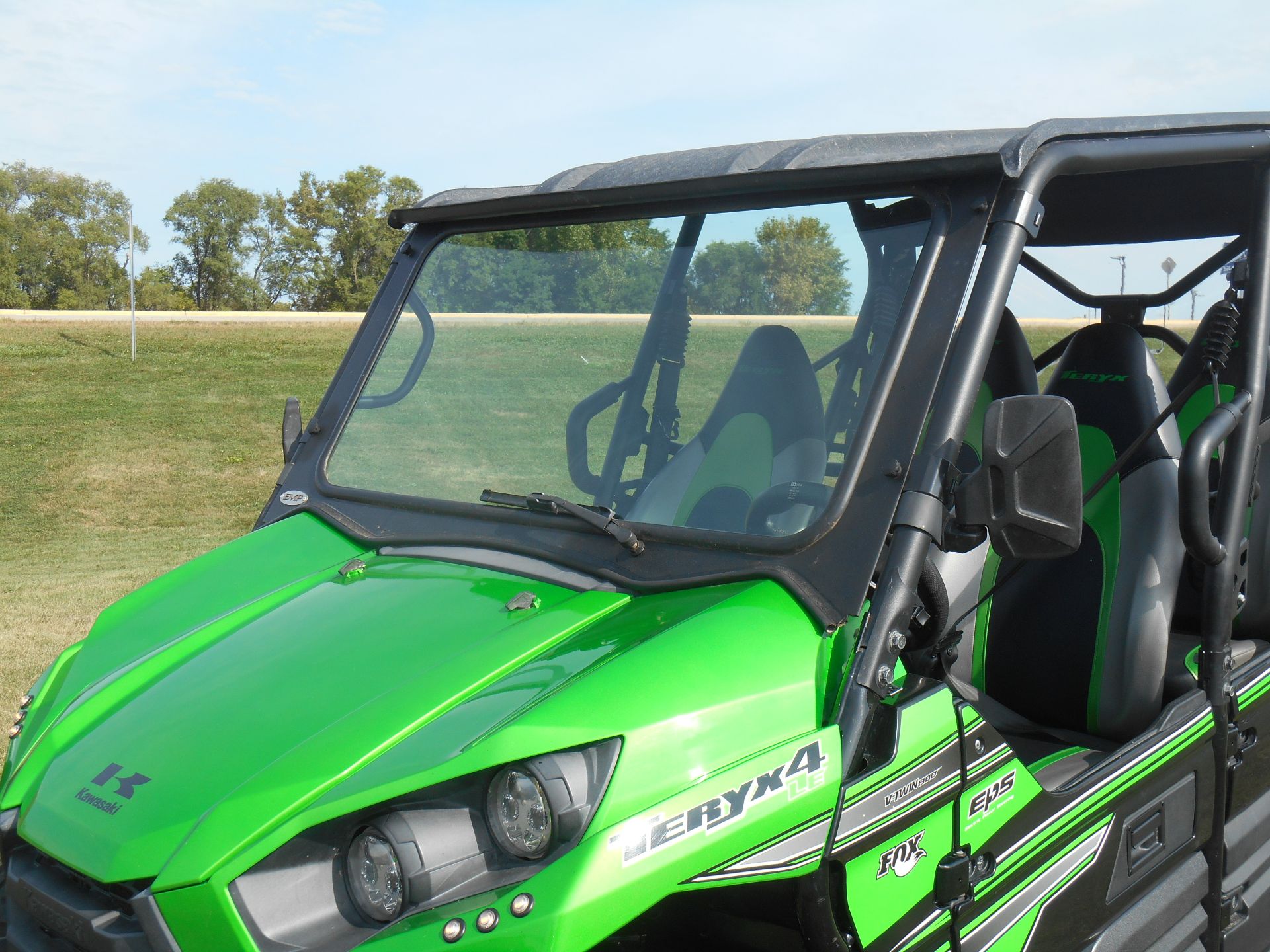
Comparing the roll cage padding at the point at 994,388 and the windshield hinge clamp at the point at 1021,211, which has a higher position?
the windshield hinge clamp at the point at 1021,211

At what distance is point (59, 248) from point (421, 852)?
4673 cm

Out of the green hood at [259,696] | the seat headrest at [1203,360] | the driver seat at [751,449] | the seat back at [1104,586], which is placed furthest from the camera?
the seat back at [1104,586]

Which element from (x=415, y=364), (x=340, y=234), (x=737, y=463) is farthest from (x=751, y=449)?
(x=340, y=234)

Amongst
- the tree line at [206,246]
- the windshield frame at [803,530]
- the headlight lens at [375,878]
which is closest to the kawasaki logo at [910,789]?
the windshield frame at [803,530]

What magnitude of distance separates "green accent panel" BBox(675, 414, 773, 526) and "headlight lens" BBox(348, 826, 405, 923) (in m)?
0.90

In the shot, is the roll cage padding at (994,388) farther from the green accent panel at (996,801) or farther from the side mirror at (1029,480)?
the side mirror at (1029,480)

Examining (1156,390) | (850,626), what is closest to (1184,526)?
(1156,390)

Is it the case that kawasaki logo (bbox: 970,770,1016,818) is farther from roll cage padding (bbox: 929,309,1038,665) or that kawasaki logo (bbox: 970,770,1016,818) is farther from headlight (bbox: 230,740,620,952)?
roll cage padding (bbox: 929,309,1038,665)

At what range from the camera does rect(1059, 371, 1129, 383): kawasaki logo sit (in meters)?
3.11

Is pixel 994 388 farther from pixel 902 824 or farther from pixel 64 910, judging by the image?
pixel 64 910

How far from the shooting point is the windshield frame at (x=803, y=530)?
1.92m

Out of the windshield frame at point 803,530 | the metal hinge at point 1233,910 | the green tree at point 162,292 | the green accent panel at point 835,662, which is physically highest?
the green tree at point 162,292

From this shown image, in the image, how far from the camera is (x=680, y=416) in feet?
8.67

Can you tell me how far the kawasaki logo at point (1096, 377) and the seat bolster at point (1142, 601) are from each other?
13.1 inches
